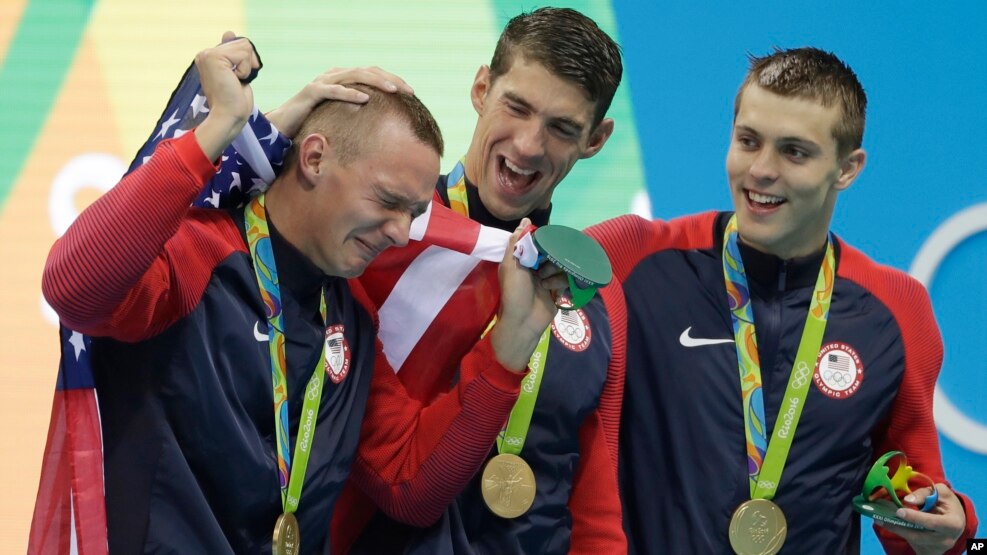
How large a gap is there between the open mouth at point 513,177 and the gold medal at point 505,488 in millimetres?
575

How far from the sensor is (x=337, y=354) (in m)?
2.39

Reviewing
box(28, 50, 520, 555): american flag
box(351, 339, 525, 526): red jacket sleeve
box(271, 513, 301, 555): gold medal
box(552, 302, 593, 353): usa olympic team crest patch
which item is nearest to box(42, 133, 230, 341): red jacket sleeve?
box(28, 50, 520, 555): american flag

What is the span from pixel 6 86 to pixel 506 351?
2.26m

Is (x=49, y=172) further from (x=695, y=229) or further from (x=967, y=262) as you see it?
(x=967, y=262)

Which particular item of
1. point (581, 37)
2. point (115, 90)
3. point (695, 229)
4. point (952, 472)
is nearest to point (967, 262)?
point (952, 472)

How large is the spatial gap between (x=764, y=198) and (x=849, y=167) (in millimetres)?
287

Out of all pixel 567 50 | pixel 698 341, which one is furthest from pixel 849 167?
pixel 567 50

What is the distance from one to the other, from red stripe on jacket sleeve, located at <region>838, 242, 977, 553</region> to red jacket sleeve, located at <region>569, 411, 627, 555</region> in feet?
2.49

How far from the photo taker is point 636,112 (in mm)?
4195

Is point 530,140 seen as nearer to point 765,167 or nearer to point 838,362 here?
point 765,167

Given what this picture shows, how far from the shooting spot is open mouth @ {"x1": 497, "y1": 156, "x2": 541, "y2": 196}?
2766 mm

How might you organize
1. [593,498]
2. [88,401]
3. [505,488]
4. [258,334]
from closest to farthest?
[88,401]
[258,334]
[505,488]
[593,498]

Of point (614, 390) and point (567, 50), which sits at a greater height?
point (567, 50)

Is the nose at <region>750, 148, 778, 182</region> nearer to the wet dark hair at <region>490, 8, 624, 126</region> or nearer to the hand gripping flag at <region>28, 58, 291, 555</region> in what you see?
the wet dark hair at <region>490, 8, 624, 126</region>
